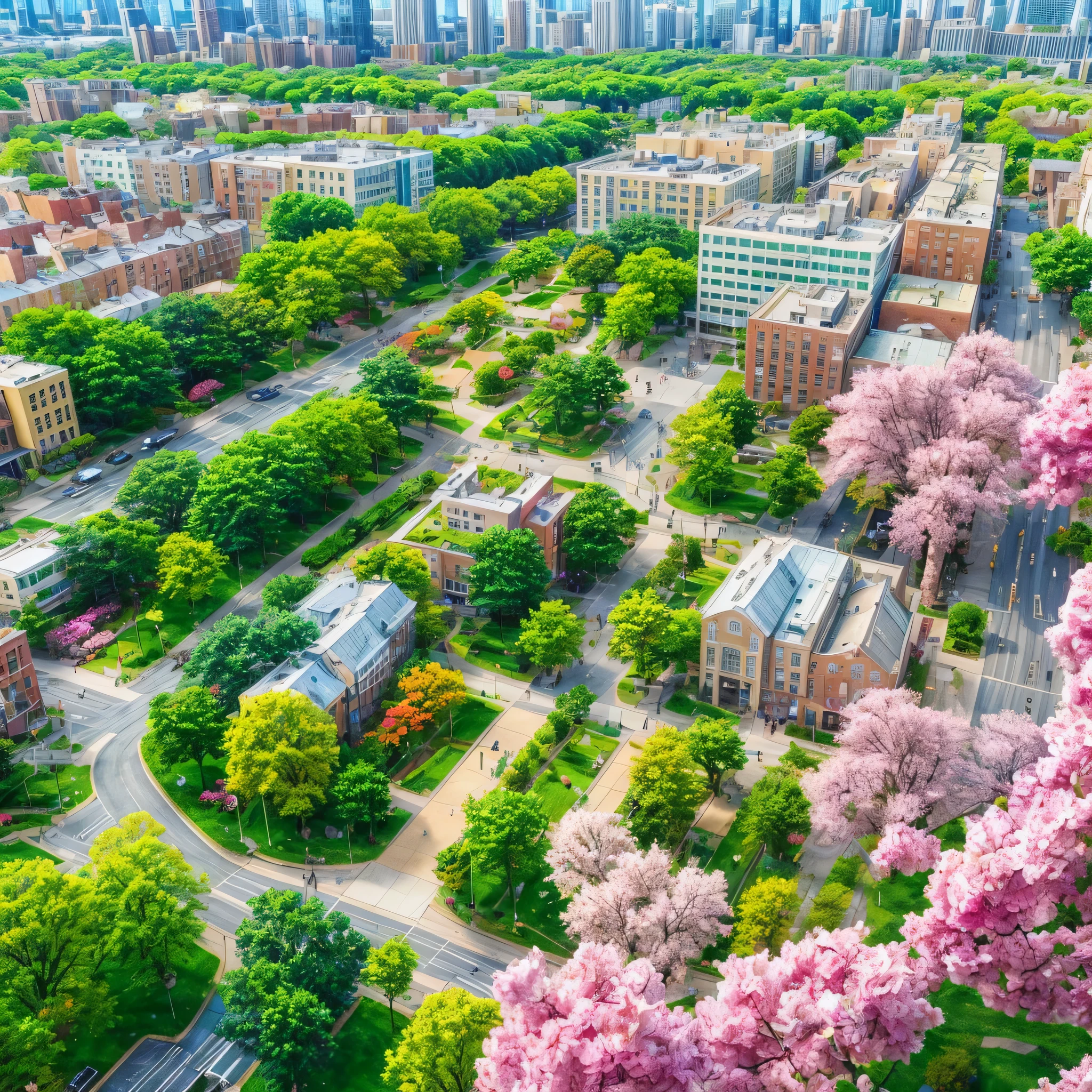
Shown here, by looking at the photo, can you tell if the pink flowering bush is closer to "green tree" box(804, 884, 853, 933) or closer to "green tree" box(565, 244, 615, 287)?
"green tree" box(804, 884, 853, 933)

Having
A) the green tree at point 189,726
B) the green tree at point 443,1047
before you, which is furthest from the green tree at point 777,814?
the green tree at point 189,726

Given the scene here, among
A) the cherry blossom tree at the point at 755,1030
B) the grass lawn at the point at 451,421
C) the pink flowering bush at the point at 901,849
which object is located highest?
the cherry blossom tree at the point at 755,1030

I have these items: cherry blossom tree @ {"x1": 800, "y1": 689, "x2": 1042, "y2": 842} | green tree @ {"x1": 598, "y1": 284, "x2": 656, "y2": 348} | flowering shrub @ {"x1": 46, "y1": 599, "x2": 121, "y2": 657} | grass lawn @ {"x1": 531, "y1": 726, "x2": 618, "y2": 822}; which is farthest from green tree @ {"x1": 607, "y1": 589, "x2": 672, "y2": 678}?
green tree @ {"x1": 598, "y1": 284, "x2": 656, "y2": 348}

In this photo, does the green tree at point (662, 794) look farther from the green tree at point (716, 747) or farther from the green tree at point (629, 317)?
the green tree at point (629, 317)

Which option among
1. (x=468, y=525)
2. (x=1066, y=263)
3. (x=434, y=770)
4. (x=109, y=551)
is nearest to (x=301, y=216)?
(x=109, y=551)

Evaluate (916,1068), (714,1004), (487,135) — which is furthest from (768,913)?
(487,135)

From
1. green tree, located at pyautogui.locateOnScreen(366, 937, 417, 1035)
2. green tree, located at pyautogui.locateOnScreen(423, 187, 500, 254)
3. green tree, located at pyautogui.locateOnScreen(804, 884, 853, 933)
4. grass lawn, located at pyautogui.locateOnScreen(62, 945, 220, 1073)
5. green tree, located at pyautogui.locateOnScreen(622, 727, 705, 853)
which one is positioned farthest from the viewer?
green tree, located at pyautogui.locateOnScreen(423, 187, 500, 254)

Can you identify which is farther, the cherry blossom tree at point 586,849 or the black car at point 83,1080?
the cherry blossom tree at point 586,849

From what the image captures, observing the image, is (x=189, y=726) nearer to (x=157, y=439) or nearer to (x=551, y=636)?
(x=551, y=636)

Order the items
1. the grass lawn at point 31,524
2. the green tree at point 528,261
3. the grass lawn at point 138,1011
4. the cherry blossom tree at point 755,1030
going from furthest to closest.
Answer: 1. the green tree at point 528,261
2. the grass lawn at point 31,524
3. the grass lawn at point 138,1011
4. the cherry blossom tree at point 755,1030
